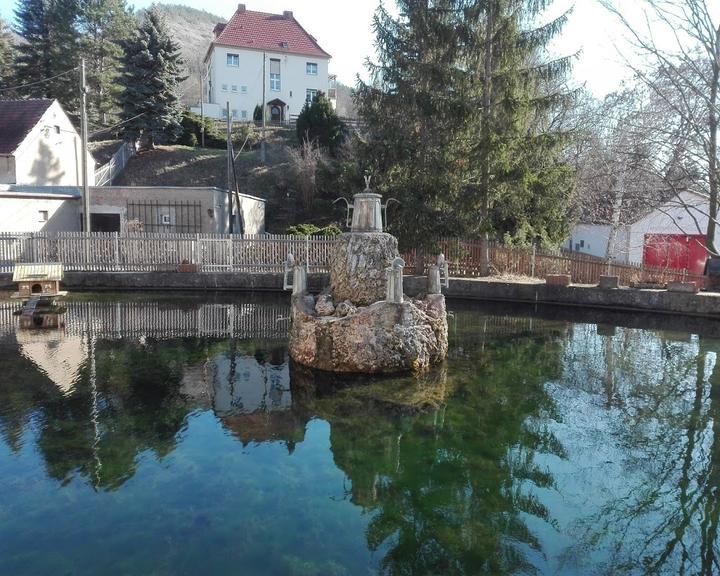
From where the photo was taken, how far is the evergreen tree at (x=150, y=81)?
3278cm

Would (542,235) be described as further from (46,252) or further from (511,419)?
(46,252)

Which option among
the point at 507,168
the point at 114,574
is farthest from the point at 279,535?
the point at 507,168

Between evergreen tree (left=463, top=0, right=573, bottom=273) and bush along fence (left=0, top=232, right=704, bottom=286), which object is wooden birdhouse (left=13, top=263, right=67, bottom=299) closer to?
bush along fence (left=0, top=232, right=704, bottom=286)

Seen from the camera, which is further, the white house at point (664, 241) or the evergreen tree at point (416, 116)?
the white house at point (664, 241)

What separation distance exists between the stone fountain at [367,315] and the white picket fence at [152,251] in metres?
9.76

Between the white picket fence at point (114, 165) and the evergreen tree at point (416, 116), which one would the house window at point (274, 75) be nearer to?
the white picket fence at point (114, 165)

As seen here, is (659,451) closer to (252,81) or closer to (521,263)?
(521,263)

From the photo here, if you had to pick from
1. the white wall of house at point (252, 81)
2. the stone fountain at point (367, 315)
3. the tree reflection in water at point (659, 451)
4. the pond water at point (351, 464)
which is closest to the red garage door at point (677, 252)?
the tree reflection in water at point (659, 451)

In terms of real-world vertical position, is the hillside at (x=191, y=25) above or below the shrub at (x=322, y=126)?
above

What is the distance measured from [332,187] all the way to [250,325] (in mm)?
12280

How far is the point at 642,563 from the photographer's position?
4250 millimetres

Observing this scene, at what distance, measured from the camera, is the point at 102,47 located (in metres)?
38.8

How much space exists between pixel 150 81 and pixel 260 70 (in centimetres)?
1742

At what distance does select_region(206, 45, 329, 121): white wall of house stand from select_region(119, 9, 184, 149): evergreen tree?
44.3 feet
